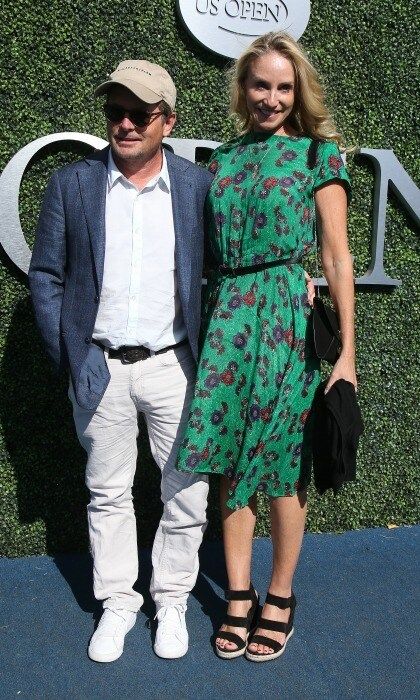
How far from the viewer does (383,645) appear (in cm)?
296

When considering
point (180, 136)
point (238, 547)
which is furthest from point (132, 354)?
point (180, 136)

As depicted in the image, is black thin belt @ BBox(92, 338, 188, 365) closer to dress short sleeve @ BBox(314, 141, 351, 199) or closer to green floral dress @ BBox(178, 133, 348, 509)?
green floral dress @ BBox(178, 133, 348, 509)

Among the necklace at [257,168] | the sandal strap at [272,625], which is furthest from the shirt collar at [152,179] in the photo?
the sandal strap at [272,625]

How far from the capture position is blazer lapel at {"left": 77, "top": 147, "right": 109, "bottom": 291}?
260 centimetres

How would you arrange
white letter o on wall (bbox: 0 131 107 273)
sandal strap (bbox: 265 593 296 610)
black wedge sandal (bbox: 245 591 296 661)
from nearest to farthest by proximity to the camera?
black wedge sandal (bbox: 245 591 296 661)
sandal strap (bbox: 265 593 296 610)
white letter o on wall (bbox: 0 131 107 273)

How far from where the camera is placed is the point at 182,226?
2.67 m

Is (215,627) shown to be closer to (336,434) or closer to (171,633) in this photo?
(171,633)

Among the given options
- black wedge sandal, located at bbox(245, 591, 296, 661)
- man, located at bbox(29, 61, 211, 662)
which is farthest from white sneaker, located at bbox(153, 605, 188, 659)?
black wedge sandal, located at bbox(245, 591, 296, 661)

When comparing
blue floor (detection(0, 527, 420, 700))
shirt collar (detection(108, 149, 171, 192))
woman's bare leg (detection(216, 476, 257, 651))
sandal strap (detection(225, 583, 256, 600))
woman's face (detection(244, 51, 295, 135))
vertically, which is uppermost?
woman's face (detection(244, 51, 295, 135))

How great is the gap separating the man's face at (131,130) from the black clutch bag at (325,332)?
2.55 feet

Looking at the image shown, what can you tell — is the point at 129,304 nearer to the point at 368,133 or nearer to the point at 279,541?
the point at 279,541

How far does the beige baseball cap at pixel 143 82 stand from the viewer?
251 centimetres

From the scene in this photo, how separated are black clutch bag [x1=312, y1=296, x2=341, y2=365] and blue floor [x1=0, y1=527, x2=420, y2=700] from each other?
3.65ft

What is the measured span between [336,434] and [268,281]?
562 millimetres
